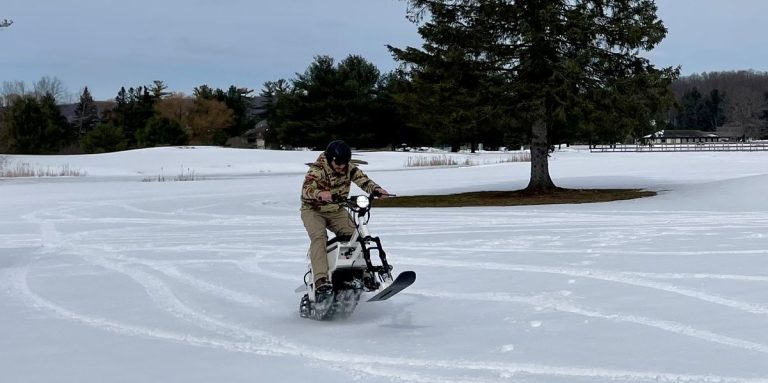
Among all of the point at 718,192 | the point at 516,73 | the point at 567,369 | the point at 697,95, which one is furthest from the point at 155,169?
the point at 697,95

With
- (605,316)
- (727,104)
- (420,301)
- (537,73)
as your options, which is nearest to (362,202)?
(420,301)

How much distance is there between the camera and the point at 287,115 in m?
67.2

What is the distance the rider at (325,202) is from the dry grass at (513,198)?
42.5ft

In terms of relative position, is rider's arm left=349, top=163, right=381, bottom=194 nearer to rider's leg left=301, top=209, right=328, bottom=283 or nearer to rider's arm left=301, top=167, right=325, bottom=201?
rider's arm left=301, top=167, right=325, bottom=201

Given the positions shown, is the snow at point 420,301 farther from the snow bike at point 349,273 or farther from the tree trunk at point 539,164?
the tree trunk at point 539,164

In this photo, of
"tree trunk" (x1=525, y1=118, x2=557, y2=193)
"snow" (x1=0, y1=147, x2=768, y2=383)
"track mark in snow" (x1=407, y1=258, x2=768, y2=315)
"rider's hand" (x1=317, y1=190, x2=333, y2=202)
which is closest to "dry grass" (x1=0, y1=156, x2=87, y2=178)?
"snow" (x1=0, y1=147, x2=768, y2=383)

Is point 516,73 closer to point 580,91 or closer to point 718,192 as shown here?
point 580,91

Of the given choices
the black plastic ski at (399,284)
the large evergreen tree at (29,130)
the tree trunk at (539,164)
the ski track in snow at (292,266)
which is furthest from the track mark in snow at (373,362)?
the large evergreen tree at (29,130)

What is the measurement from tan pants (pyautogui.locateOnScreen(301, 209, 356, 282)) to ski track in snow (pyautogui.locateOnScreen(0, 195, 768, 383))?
0.74 meters

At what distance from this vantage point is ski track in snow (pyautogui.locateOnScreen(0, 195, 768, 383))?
5.40m

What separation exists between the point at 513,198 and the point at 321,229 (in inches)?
577

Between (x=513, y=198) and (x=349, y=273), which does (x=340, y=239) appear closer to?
(x=349, y=273)

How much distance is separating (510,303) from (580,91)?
1387 centimetres

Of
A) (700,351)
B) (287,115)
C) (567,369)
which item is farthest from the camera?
(287,115)
